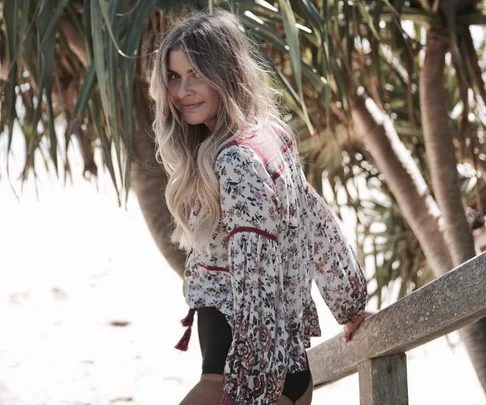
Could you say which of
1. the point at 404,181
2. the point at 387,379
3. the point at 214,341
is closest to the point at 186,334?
the point at 214,341

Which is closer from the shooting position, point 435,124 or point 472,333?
point 472,333

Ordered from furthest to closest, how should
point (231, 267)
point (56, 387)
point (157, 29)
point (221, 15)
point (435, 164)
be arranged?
point (56, 387)
point (435, 164)
point (157, 29)
point (221, 15)
point (231, 267)

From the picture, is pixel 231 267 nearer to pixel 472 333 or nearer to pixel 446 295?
pixel 446 295

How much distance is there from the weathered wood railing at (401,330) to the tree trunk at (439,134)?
3.77 ft

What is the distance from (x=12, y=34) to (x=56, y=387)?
2.17 metres

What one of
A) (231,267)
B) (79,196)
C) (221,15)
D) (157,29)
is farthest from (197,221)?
(79,196)

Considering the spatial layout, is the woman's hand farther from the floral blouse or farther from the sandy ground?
the sandy ground

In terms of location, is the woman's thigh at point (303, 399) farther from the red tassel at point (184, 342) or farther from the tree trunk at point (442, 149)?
the tree trunk at point (442, 149)

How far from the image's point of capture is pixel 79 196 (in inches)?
350

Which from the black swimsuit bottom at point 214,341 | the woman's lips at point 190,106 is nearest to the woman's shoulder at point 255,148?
the woman's lips at point 190,106

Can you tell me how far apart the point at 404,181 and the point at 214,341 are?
6.43ft

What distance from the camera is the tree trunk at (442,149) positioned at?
132 inches

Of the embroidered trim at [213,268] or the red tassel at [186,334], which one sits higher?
the embroidered trim at [213,268]

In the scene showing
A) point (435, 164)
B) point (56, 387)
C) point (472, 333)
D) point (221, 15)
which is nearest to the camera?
point (221, 15)
